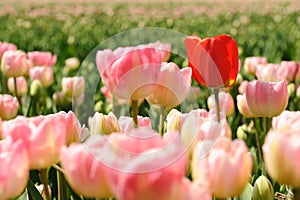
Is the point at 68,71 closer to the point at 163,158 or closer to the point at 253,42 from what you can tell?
the point at 253,42

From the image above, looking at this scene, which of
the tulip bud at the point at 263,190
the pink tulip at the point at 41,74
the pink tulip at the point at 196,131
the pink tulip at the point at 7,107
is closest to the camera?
the pink tulip at the point at 196,131

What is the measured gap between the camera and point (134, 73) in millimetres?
1287

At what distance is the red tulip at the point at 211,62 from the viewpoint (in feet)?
5.13

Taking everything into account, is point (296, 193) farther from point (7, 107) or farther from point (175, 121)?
point (7, 107)

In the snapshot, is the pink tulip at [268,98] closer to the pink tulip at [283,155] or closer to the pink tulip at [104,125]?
the pink tulip at [104,125]

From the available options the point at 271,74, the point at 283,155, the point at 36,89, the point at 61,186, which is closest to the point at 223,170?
the point at 283,155

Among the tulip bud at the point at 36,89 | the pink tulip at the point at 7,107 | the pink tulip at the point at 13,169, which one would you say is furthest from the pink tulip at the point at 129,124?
the tulip bud at the point at 36,89

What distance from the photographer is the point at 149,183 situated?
0.79 meters

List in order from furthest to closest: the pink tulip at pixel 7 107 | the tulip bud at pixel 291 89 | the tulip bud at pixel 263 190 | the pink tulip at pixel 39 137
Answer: the tulip bud at pixel 291 89, the pink tulip at pixel 7 107, the tulip bud at pixel 263 190, the pink tulip at pixel 39 137

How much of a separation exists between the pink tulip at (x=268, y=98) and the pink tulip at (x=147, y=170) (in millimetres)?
826

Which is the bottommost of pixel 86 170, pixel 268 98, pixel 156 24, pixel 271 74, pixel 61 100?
pixel 156 24

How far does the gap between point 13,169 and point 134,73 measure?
1.39 feet

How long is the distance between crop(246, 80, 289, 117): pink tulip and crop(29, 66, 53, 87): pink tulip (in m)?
1.75

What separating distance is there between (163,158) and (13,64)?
222 cm
